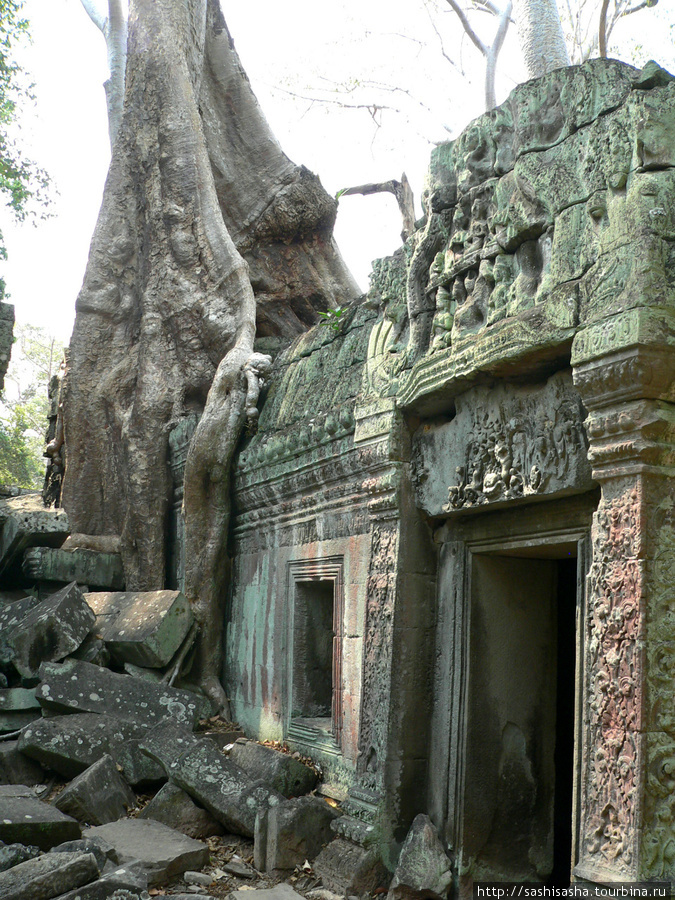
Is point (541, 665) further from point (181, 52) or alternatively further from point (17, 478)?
point (17, 478)

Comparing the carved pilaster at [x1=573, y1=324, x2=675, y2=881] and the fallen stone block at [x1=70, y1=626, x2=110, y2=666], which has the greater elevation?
the carved pilaster at [x1=573, y1=324, x2=675, y2=881]

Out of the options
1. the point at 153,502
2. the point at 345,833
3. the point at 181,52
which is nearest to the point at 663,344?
the point at 345,833

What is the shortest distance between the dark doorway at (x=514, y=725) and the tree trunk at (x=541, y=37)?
26.3ft

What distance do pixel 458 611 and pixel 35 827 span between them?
222 cm

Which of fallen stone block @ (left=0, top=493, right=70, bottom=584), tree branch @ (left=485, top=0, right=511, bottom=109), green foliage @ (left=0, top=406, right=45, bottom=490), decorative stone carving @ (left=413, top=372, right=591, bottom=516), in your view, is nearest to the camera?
decorative stone carving @ (left=413, top=372, right=591, bottom=516)

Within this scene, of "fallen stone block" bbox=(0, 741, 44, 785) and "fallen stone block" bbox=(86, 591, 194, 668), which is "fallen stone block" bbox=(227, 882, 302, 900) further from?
"fallen stone block" bbox=(86, 591, 194, 668)

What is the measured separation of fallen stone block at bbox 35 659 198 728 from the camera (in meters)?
5.71

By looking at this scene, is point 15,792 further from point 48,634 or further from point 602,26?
point 602,26

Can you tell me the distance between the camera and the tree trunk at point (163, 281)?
831cm

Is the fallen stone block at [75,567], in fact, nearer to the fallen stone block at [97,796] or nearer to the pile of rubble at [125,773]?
the pile of rubble at [125,773]

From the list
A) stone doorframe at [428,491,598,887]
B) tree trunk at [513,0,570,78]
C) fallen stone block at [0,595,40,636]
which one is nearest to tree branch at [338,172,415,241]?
tree trunk at [513,0,570,78]

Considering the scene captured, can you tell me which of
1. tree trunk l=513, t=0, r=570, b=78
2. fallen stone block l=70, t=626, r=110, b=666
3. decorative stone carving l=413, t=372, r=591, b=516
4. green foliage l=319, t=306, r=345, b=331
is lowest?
fallen stone block l=70, t=626, r=110, b=666

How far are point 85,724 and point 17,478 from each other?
1360 centimetres

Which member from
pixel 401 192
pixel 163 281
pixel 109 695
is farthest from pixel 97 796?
pixel 401 192
